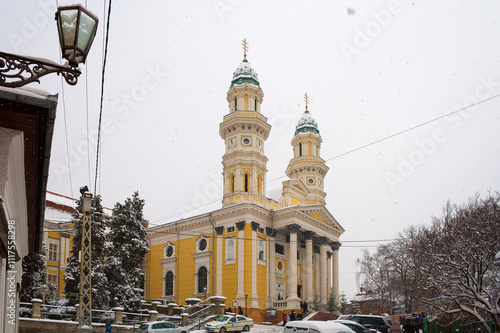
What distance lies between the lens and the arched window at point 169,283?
5322 cm

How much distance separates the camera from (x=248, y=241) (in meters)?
46.3

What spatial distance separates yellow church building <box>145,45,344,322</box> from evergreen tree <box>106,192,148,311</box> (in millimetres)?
9786

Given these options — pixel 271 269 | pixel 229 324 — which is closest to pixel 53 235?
pixel 271 269

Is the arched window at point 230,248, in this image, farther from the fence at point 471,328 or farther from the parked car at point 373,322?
the fence at point 471,328

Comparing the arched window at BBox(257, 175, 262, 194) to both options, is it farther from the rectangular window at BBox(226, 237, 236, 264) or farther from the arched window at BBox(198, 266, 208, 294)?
the arched window at BBox(198, 266, 208, 294)

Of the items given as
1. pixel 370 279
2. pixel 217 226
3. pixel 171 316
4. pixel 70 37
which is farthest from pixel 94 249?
pixel 370 279

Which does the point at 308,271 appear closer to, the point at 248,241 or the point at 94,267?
the point at 248,241

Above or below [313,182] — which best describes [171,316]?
below

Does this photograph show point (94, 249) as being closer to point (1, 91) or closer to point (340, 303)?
point (340, 303)

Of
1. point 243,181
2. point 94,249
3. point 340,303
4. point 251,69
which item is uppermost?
point 251,69

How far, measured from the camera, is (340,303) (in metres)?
48.8

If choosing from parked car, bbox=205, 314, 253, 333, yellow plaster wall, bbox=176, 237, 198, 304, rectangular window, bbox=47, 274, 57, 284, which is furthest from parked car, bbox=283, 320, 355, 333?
rectangular window, bbox=47, 274, 57, 284

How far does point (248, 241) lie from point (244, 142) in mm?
10328

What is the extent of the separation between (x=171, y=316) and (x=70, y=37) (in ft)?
106
